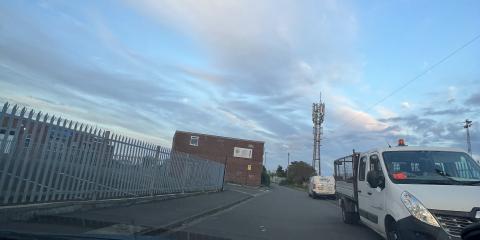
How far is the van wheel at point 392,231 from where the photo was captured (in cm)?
799

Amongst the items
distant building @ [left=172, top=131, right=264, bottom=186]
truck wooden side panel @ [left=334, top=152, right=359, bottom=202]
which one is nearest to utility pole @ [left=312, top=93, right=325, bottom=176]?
distant building @ [left=172, top=131, right=264, bottom=186]

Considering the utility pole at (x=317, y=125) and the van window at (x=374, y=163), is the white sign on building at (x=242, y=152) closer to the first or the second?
the utility pole at (x=317, y=125)

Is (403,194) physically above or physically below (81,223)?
above

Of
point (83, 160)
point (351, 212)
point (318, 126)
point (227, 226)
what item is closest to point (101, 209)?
point (83, 160)

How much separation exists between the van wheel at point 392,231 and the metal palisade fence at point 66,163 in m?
7.44

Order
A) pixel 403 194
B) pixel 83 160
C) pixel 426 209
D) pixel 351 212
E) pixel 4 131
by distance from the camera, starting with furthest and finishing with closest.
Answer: pixel 351 212, pixel 83 160, pixel 4 131, pixel 403 194, pixel 426 209

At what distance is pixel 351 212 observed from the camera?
44.7ft

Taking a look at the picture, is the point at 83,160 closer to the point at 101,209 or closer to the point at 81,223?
the point at 101,209

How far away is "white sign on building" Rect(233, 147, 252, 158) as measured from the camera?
212ft

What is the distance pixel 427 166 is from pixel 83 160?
836 cm

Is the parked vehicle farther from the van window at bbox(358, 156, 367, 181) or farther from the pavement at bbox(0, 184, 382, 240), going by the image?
the pavement at bbox(0, 184, 382, 240)

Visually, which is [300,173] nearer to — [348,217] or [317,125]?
[317,125]

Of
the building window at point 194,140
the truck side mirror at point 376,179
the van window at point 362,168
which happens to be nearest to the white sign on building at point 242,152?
the building window at point 194,140

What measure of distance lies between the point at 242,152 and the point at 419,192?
57.3 meters
